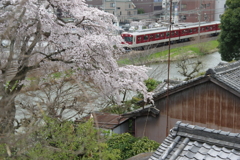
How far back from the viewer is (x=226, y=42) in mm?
20422

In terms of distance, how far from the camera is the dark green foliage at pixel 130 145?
8094mm

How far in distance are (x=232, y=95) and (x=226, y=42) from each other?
44.8ft

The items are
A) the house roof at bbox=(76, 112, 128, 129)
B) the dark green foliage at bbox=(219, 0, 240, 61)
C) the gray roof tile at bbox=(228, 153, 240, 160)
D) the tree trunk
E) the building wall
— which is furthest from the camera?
the dark green foliage at bbox=(219, 0, 240, 61)

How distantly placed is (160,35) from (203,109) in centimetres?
2133

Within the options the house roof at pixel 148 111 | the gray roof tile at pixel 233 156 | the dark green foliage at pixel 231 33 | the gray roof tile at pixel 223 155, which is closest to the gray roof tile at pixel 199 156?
the gray roof tile at pixel 223 155

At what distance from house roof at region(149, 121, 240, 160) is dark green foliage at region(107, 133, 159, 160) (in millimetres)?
3674

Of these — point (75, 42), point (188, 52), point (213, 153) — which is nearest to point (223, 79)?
point (75, 42)

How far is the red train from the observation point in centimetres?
2692

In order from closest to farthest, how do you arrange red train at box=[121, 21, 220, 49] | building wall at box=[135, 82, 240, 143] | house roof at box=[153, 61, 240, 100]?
house roof at box=[153, 61, 240, 100], building wall at box=[135, 82, 240, 143], red train at box=[121, 21, 220, 49]

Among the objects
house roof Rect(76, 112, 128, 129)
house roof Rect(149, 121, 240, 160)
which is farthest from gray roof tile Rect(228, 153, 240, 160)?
house roof Rect(76, 112, 128, 129)

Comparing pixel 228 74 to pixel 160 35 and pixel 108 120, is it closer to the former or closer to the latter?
pixel 108 120

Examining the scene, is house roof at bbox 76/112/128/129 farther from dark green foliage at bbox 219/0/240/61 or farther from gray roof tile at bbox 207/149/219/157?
dark green foliage at bbox 219/0/240/61

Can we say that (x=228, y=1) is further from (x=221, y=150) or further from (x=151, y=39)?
(x=221, y=150)

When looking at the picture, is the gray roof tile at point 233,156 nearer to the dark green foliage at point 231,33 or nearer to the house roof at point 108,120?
the house roof at point 108,120
